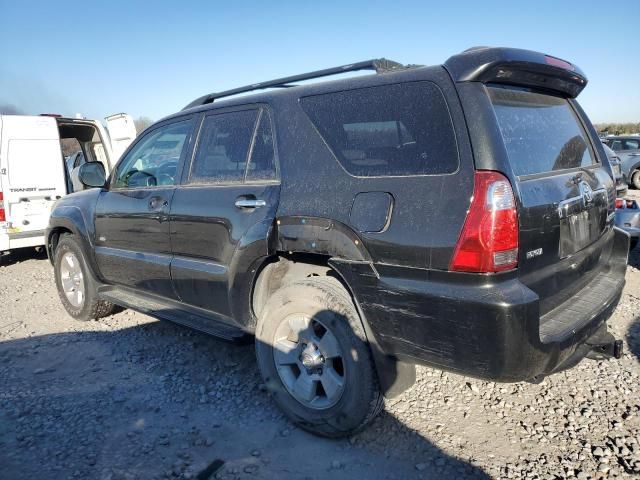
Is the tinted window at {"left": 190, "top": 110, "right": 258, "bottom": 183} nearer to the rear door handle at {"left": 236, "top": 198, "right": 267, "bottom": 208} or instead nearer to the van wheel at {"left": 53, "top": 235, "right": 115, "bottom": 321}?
the rear door handle at {"left": 236, "top": 198, "right": 267, "bottom": 208}

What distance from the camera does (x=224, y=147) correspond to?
336cm

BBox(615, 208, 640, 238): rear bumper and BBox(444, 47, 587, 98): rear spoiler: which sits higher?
BBox(444, 47, 587, 98): rear spoiler

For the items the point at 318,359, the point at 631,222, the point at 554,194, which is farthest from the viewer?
the point at 631,222

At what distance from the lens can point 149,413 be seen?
10.2 ft

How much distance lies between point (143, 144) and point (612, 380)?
3.96m

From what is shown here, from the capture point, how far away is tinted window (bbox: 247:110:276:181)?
9.89 feet

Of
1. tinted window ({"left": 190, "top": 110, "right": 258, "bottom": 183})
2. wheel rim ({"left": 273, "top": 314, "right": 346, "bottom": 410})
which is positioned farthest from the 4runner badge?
tinted window ({"left": 190, "top": 110, "right": 258, "bottom": 183})

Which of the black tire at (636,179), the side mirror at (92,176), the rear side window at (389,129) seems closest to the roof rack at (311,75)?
the rear side window at (389,129)

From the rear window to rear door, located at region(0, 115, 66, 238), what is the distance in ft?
22.4

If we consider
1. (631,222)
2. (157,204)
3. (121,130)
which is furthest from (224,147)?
(121,130)

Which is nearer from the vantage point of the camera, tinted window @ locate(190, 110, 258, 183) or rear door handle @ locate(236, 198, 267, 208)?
rear door handle @ locate(236, 198, 267, 208)

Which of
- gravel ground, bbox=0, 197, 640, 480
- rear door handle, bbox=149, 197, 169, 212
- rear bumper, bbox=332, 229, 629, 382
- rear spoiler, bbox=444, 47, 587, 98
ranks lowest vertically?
gravel ground, bbox=0, 197, 640, 480

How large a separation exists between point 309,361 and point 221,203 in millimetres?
1145

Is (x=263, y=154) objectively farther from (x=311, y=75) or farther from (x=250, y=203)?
(x=311, y=75)
